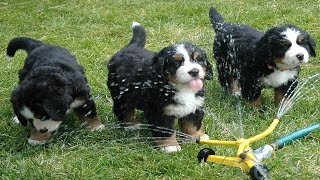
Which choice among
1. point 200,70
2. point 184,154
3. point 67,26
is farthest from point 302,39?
point 67,26

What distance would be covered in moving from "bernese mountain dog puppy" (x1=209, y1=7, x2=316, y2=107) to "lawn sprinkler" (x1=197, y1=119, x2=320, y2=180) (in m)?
0.66

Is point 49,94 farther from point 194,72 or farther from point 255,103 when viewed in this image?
point 255,103

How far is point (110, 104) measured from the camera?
4.94 meters

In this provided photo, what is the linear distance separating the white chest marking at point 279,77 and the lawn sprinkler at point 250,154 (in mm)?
651

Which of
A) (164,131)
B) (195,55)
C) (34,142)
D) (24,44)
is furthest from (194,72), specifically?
(24,44)

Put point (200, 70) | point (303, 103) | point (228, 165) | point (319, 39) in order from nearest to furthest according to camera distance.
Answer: point (228, 165) → point (200, 70) → point (303, 103) → point (319, 39)

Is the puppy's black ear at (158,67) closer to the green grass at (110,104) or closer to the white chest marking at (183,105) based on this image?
the white chest marking at (183,105)

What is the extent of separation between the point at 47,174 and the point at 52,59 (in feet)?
3.55

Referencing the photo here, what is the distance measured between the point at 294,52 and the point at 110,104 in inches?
71.4

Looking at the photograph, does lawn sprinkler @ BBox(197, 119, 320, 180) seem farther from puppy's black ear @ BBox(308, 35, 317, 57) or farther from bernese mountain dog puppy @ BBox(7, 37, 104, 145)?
bernese mountain dog puppy @ BBox(7, 37, 104, 145)

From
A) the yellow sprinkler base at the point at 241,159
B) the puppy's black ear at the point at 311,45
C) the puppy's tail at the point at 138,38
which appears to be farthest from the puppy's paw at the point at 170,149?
the puppy's black ear at the point at 311,45

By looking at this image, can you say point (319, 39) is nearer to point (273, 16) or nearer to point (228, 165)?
point (273, 16)

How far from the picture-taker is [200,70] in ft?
11.8

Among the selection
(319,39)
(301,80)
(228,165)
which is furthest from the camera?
(319,39)
